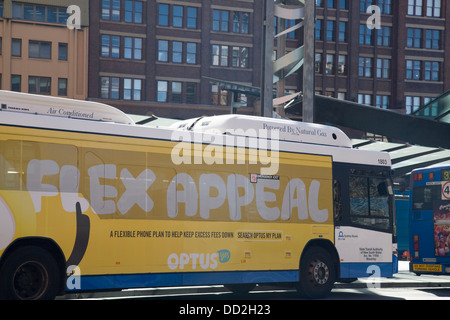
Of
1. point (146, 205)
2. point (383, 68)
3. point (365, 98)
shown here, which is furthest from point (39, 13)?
point (146, 205)

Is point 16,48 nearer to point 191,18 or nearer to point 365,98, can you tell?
point 191,18

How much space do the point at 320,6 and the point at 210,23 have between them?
11.8 m

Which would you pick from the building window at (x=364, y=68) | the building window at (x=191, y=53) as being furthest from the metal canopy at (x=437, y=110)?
the building window at (x=364, y=68)

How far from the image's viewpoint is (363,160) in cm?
1602

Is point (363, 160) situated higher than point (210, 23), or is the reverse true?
point (210, 23)

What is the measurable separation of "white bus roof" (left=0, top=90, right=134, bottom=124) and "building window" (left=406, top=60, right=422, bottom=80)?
63730 mm

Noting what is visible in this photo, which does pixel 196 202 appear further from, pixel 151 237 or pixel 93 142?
pixel 93 142

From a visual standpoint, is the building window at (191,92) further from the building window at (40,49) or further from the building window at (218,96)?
the building window at (40,49)

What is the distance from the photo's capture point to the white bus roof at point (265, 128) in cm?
1391

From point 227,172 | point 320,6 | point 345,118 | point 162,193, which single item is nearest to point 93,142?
point 162,193

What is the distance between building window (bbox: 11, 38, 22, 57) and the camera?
6081cm

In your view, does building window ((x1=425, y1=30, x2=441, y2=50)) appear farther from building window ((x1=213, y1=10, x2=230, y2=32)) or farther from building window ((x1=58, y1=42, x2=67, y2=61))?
building window ((x1=58, y1=42, x2=67, y2=61))
